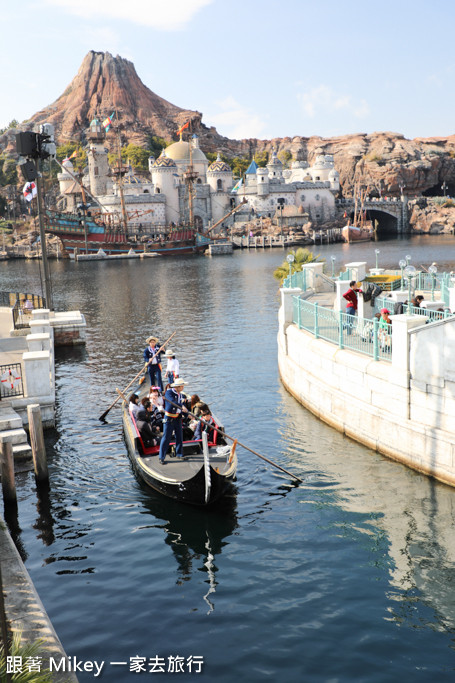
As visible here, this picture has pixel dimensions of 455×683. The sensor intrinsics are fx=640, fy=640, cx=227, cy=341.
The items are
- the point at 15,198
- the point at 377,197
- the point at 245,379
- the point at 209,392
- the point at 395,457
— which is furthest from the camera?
the point at 377,197

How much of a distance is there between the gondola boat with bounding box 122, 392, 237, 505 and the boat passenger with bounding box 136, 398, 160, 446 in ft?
0.45

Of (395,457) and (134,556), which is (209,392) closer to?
(395,457)

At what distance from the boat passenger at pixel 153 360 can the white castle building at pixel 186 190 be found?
117452 mm

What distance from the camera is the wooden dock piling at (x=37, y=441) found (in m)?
15.5

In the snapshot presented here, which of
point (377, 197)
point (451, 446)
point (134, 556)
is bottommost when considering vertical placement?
point (134, 556)

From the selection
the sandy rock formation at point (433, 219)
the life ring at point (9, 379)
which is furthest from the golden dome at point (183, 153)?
the life ring at point (9, 379)

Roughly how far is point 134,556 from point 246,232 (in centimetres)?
13076

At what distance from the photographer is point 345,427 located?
18.1 m

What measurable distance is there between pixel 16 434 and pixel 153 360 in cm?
524

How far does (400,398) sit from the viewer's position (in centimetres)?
1527

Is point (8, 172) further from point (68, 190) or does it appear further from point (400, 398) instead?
point (400, 398)

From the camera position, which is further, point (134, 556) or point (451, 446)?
point (451, 446)

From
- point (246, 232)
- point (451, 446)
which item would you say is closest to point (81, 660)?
point (451, 446)

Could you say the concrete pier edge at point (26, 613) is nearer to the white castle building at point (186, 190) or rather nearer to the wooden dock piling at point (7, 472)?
the wooden dock piling at point (7, 472)
